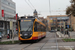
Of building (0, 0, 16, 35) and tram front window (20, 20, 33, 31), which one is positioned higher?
building (0, 0, 16, 35)

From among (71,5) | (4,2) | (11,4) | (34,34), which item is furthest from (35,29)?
(11,4)

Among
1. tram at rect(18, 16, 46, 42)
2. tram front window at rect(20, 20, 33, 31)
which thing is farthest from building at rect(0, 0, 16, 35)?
tram front window at rect(20, 20, 33, 31)

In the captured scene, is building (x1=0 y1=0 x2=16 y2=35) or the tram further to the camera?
building (x1=0 y1=0 x2=16 y2=35)

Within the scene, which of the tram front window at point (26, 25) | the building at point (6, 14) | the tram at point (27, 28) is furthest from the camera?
the building at point (6, 14)

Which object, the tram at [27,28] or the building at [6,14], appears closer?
the tram at [27,28]

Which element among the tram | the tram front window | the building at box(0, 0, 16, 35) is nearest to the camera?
the tram

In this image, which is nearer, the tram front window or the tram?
the tram

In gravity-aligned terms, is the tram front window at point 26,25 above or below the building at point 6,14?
below

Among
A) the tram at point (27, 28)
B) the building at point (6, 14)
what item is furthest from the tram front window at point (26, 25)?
the building at point (6, 14)

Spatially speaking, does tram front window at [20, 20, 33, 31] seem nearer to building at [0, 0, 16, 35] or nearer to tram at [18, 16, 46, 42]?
tram at [18, 16, 46, 42]

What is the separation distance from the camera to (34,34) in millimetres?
19734

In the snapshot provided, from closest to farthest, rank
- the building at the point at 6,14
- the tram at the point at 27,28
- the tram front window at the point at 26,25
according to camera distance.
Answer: the tram at the point at 27,28
the tram front window at the point at 26,25
the building at the point at 6,14

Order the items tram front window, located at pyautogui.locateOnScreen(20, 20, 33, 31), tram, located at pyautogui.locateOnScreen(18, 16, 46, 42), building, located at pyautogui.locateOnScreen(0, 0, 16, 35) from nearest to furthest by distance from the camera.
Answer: tram, located at pyautogui.locateOnScreen(18, 16, 46, 42) < tram front window, located at pyautogui.locateOnScreen(20, 20, 33, 31) < building, located at pyautogui.locateOnScreen(0, 0, 16, 35)

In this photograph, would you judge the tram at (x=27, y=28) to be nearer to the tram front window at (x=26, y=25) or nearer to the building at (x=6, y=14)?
the tram front window at (x=26, y=25)
